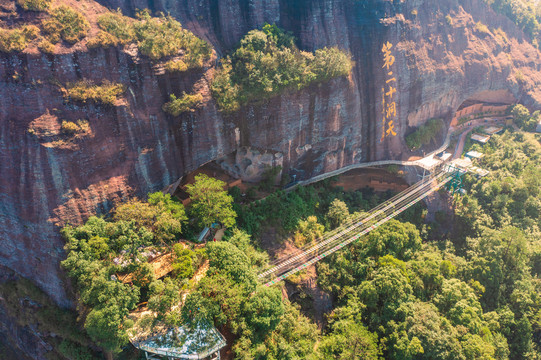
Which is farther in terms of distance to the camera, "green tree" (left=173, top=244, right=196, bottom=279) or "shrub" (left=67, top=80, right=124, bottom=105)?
"shrub" (left=67, top=80, right=124, bottom=105)

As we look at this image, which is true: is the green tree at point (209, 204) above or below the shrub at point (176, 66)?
below

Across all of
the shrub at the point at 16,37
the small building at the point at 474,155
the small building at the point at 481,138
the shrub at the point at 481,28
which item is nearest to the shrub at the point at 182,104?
the shrub at the point at 16,37

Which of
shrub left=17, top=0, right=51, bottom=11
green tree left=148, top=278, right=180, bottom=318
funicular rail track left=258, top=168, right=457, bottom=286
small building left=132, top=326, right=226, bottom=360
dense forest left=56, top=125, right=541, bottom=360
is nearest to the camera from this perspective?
small building left=132, top=326, right=226, bottom=360

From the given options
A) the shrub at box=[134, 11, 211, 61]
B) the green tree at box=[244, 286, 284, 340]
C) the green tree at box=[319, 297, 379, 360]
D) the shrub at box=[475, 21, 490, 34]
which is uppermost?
the shrub at box=[134, 11, 211, 61]

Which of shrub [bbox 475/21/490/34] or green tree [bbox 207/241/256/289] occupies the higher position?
shrub [bbox 475/21/490/34]

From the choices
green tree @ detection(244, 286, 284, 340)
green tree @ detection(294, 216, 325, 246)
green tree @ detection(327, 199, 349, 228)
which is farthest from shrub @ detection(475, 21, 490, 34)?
green tree @ detection(244, 286, 284, 340)

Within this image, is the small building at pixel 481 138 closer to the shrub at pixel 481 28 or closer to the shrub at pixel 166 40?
the shrub at pixel 481 28

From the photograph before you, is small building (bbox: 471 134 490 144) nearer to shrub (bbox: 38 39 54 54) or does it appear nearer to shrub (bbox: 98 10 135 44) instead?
shrub (bbox: 98 10 135 44)
